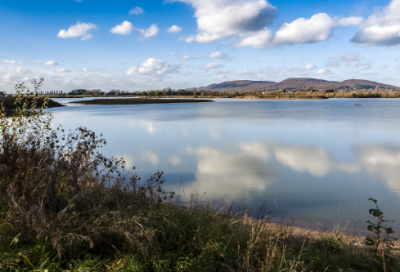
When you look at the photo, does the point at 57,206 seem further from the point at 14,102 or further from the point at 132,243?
the point at 14,102

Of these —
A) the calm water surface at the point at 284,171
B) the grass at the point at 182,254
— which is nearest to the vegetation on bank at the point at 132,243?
the grass at the point at 182,254

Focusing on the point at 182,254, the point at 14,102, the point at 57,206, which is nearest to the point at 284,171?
the point at 182,254

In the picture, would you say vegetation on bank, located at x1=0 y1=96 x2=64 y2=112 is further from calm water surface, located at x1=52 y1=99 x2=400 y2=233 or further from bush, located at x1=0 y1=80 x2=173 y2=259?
calm water surface, located at x1=52 y1=99 x2=400 y2=233

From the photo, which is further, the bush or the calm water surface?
the calm water surface

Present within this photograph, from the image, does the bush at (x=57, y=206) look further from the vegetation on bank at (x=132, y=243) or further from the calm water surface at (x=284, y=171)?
the calm water surface at (x=284, y=171)

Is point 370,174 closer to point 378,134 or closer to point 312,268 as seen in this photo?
point 312,268

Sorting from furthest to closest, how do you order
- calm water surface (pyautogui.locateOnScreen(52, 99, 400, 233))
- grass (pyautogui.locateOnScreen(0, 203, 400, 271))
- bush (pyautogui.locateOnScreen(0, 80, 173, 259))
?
calm water surface (pyautogui.locateOnScreen(52, 99, 400, 233))
bush (pyautogui.locateOnScreen(0, 80, 173, 259))
grass (pyautogui.locateOnScreen(0, 203, 400, 271))

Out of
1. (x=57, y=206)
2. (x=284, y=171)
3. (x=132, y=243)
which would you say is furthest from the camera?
(x=284, y=171)

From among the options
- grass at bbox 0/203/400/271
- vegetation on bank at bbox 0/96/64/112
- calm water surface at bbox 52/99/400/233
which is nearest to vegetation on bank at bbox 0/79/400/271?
grass at bbox 0/203/400/271

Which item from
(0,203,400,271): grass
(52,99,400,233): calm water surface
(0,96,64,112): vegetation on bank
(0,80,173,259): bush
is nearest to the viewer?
(0,203,400,271): grass

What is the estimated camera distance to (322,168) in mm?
9977

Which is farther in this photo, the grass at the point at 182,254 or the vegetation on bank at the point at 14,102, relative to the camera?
the vegetation on bank at the point at 14,102

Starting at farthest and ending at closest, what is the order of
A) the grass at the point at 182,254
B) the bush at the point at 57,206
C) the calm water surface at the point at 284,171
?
the calm water surface at the point at 284,171 < the bush at the point at 57,206 < the grass at the point at 182,254

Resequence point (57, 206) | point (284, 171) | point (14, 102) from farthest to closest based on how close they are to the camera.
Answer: point (284, 171), point (14, 102), point (57, 206)
